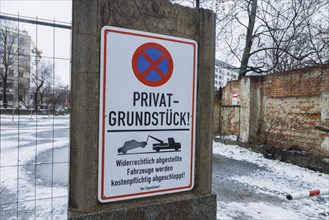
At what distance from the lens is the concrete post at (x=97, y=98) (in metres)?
1.46

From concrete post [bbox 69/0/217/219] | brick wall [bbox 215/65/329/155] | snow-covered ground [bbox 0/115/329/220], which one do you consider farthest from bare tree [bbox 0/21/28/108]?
brick wall [bbox 215/65/329/155]

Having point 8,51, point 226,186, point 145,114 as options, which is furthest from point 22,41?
point 226,186

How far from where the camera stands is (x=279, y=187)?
539cm

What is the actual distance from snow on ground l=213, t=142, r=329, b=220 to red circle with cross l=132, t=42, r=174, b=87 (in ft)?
9.31

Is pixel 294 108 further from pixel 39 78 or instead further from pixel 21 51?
pixel 21 51

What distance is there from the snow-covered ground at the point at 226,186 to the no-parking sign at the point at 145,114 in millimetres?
1577

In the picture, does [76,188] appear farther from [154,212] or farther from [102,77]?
[102,77]

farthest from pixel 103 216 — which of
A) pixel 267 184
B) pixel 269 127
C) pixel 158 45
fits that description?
pixel 269 127

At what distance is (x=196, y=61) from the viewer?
183 centimetres

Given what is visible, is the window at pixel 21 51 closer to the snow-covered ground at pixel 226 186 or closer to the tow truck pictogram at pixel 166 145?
the snow-covered ground at pixel 226 186

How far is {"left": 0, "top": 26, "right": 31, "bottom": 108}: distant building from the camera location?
298 cm

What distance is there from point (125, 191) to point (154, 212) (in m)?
0.26

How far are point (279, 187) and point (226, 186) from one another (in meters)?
1.19

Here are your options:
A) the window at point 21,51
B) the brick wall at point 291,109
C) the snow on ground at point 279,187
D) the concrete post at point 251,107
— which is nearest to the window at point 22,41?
the window at point 21,51
